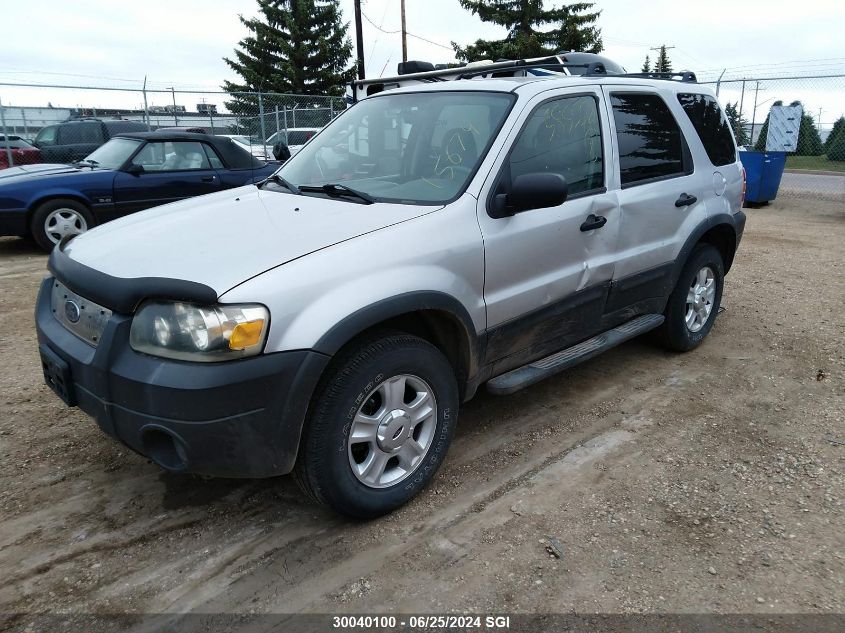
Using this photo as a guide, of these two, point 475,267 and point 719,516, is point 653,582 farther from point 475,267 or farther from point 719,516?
point 475,267

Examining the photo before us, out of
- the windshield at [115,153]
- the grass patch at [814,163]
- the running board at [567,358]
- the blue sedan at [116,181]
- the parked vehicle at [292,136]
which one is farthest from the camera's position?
the grass patch at [814,163]

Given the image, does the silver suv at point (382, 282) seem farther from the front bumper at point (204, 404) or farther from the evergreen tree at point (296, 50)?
the evergreen tree at point (296, 50)

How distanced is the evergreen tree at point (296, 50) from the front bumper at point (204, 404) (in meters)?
34.6

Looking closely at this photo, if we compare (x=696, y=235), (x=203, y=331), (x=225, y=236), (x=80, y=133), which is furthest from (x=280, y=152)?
(x=80, y=133)

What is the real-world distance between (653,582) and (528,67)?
2942 millimetres

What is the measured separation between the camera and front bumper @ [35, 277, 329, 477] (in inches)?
92.0

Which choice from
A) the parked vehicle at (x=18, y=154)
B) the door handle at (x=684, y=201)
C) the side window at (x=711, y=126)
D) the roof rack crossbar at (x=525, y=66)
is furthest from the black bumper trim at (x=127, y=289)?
the parked vehicle at (x=18, y=154)

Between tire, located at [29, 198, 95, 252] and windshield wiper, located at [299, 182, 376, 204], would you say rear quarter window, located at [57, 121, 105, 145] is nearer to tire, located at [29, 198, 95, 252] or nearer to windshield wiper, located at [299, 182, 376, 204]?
tire, located at [29, 198, 95, 252]

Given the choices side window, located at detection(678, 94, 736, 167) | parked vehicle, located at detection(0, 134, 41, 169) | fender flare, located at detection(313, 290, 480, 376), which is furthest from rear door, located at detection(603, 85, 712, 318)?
parked vehicle, located at detection(0, 134, 41, 169)

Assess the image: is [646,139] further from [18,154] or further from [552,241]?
[18,154]

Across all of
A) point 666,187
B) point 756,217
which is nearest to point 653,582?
point 666,187

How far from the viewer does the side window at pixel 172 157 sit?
341 inches

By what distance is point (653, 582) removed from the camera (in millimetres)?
2529

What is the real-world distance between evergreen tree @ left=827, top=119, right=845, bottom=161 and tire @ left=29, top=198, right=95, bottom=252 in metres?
28.7
